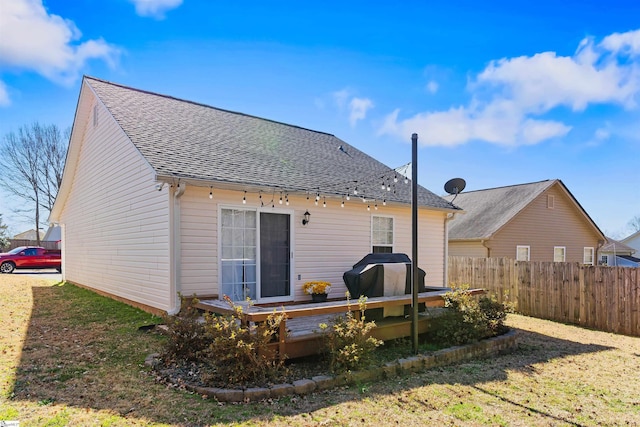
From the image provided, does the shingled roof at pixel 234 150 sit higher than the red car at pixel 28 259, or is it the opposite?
the shingled roof at pixel 234 150

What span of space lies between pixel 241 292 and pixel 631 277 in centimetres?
856

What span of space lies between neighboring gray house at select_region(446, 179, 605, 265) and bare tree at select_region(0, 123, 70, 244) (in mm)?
29049

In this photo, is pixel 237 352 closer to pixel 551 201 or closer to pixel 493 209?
pixel 493 209

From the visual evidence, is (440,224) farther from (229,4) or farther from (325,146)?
(229,4)

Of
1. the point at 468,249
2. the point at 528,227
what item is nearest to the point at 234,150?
the point at 468,249

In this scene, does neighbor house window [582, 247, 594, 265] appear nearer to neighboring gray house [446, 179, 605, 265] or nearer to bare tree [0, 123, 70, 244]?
neighboring gray house [446, 179, 605, 265]

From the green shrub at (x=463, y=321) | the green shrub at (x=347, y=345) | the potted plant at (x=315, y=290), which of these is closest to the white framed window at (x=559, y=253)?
the green shrub at (x=463, y=321)

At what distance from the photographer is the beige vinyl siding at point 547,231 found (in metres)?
16.7

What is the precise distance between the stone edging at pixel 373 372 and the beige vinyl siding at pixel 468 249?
10167mm

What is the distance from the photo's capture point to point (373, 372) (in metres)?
4.78

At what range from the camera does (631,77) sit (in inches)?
409

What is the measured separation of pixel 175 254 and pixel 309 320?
105 inches

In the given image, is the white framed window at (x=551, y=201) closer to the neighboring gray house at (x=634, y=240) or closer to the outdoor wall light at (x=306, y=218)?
the outdoor wall light at (x=306, y=218)

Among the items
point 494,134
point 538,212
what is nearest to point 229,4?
point 494,134
